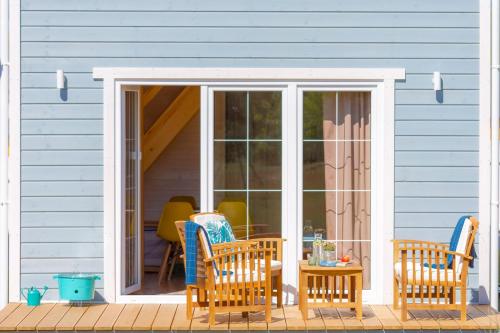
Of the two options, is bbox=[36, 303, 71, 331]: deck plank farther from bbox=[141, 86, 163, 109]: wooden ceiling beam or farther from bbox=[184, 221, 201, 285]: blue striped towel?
bbox=[141, 86, 163, 109]: wooden ceiling beam

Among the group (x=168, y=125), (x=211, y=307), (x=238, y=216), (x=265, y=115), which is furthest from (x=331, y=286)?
(x=168, y=125)

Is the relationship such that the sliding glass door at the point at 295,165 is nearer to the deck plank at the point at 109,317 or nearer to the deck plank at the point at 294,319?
the deck plank at the point at 294,319

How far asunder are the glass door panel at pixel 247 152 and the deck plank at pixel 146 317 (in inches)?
38.8

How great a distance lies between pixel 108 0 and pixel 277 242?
8.03 feet

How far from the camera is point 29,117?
7.85 metres

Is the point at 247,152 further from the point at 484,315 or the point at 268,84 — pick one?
the point at 484,315

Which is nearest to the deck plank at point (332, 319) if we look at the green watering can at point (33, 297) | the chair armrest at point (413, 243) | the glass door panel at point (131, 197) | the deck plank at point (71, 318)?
the chair armrest at point (413, 243)

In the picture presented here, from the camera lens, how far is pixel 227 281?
7.03m

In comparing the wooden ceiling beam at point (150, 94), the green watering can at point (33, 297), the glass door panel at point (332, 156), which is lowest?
the green watering can at point (33, 297)

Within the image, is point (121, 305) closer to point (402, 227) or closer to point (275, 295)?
point (275, 295)

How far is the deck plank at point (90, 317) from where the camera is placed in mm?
6961

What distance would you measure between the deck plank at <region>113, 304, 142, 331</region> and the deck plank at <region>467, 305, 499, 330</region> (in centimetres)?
263

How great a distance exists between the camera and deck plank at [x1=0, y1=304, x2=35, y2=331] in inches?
275

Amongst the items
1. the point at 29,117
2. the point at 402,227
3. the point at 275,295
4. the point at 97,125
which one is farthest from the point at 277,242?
the point at 29,117
